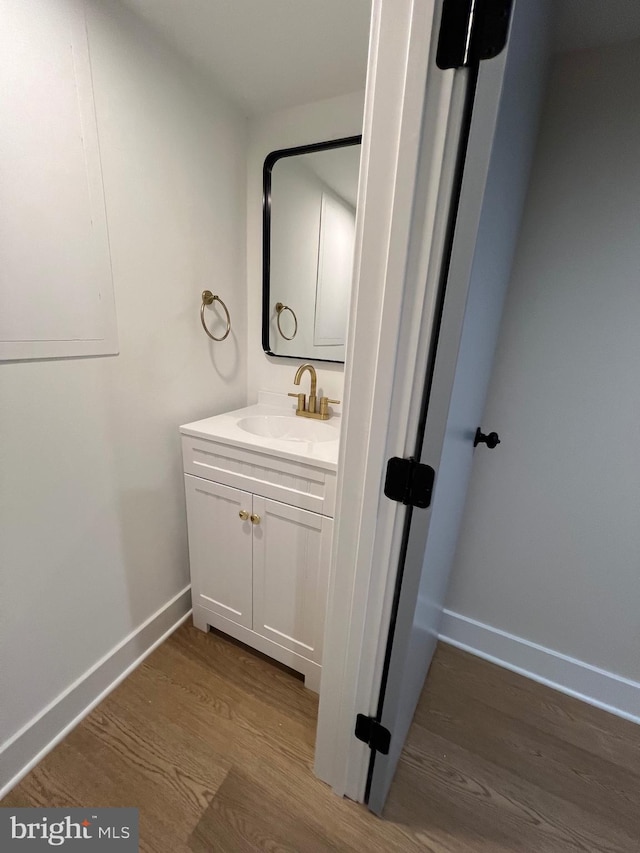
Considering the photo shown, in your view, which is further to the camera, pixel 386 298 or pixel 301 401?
pixel 301 401

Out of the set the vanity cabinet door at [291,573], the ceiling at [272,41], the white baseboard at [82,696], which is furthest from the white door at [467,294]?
the white baseboard at [82,696]

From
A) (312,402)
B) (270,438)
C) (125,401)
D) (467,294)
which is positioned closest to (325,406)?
(312,402)

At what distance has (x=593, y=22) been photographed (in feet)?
2.97

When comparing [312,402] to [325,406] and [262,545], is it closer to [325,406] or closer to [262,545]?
[325,406]

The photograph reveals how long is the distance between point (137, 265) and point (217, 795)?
162 cm

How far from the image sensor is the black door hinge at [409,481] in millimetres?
653

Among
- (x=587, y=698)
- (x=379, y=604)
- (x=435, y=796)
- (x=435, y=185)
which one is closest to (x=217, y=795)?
(x=435, y=796)

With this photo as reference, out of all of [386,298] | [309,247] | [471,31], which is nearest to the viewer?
[471,31]

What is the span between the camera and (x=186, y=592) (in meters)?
1.58

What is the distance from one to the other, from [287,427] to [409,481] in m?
0.96

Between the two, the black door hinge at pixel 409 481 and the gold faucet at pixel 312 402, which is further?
the gold faucet at pixel 312 402

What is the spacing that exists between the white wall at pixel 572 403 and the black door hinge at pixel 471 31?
2.65ft

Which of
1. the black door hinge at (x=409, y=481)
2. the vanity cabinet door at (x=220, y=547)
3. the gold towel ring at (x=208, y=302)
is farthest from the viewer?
the gold towel ring at (x=208, y=302)

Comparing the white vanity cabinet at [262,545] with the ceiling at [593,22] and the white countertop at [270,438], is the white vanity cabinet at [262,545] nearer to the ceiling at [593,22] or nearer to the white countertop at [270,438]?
the white countertop at [270,438]
